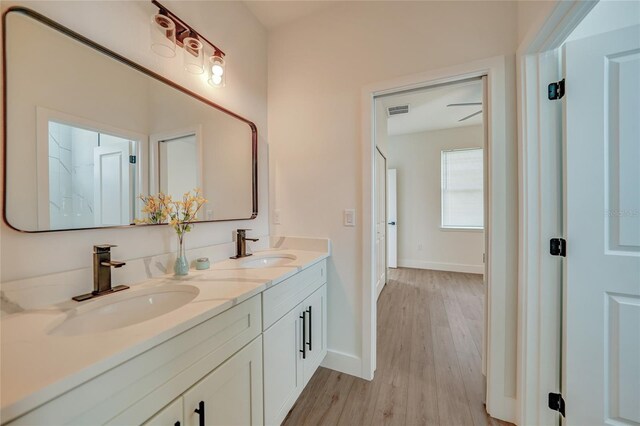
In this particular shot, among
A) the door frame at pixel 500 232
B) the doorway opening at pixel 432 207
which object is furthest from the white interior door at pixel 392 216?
the door frame at pixel 500 232

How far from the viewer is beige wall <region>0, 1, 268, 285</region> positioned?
0.87 m

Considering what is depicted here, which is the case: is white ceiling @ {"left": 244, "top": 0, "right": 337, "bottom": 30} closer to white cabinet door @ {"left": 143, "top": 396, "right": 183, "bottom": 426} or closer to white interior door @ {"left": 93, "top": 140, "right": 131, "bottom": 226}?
white interior door @ {"left": 93, "top": 140, "right": 131, "bottom": 226}

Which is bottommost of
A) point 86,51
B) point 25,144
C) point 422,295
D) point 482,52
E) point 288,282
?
point 422,295

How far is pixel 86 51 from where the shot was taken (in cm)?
100

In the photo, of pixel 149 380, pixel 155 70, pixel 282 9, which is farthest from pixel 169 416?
pixel 282 9

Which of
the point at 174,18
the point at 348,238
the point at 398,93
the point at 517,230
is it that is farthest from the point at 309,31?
the point at 517,230

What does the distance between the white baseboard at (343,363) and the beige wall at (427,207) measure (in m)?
3.36

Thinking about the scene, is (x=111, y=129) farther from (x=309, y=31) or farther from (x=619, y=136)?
(x=619, y=136)

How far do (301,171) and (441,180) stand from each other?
3560mm

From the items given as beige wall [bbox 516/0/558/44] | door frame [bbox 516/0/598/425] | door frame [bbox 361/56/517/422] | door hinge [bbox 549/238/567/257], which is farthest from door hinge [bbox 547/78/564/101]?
door hinge [bbox 549/238/567/257]

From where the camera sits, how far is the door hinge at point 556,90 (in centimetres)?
121

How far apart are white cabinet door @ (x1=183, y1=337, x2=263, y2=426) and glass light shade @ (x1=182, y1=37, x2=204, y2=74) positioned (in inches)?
60.4

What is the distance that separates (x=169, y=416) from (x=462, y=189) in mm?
4930

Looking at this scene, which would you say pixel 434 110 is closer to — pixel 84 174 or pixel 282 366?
pixel 282 366
